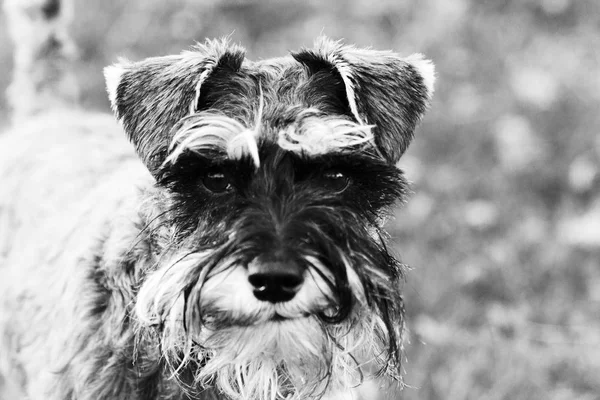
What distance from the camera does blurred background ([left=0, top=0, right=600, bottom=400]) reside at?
5.39 m

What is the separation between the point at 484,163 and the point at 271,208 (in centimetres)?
444

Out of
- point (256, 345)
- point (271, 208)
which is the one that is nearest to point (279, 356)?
point (256, 345)

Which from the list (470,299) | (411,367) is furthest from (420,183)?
(411,367)

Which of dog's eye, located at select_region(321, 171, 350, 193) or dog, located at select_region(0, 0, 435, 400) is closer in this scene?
dog, located at select_region(0, 0, 435, 400)

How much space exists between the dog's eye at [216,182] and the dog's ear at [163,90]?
25 cm

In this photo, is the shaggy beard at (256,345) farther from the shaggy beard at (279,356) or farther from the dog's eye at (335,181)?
the dog's eye at (335,181)

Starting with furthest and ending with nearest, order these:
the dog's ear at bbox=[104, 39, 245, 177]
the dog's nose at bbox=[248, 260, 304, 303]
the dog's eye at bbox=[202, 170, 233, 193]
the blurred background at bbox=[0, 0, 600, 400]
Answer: the blurred background at bbox=[0, 0, 600, 400], the dog's ear at bbox=[104, 39, 245, 177], the dog's eye at bbox=[202, 170, 233, 193], the dog's nose at bbox=[248, 260, 304, 303]

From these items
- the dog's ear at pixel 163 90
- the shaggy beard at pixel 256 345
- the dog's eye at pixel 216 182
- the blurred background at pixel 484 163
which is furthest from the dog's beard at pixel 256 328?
the blurred background at pixel 484 163

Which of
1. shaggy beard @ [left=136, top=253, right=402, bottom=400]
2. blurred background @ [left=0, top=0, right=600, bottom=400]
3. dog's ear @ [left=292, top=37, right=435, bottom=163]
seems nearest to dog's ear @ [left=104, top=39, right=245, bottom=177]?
dog's ear @ [left=292, top=37, right=435, bottom=163]

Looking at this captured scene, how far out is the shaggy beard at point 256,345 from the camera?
10.1 feet

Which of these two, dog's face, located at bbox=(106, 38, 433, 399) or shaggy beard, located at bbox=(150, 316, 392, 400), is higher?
dog's face, located at bbox=(106, 38, 433, 399)

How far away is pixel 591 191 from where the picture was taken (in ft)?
22.2

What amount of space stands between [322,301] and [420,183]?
13.6 feet

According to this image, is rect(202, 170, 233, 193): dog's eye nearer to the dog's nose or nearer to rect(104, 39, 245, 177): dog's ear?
rect(104, 39, 245, 177): dog's ear
